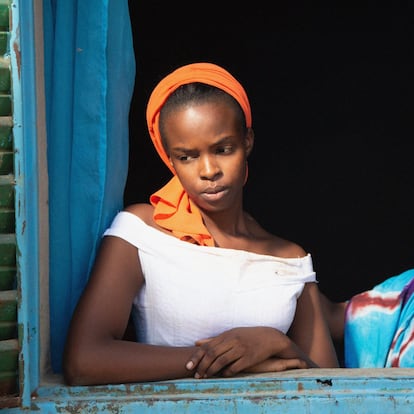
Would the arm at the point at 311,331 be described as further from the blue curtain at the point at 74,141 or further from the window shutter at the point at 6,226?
the window shutter at the point at 6,226

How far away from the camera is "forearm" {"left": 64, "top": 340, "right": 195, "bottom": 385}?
243 cm

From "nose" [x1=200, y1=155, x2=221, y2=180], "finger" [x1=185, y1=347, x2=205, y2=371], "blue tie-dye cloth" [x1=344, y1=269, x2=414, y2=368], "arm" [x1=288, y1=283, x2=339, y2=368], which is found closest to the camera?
"finger" [x1=185, y1=347, x2=205, y2=371]

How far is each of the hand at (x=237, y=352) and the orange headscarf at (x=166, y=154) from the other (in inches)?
13.1

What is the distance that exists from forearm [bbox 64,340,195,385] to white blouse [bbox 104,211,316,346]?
18 centimetres

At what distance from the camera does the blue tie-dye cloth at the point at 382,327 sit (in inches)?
120

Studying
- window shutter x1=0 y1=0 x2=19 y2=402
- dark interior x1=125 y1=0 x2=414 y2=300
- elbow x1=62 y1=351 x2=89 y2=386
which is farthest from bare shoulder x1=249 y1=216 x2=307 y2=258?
dark interior x1=125 y1=0 x2=414 y2=300

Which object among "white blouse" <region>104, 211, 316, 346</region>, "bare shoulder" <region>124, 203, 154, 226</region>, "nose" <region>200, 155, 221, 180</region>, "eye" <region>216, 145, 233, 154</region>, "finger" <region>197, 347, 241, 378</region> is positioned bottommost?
"finger" <region>197, 347, 241, 378</region>

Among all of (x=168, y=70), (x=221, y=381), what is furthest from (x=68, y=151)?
(x=168, y=70)

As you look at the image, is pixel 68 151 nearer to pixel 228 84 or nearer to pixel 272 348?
pixel 228 84

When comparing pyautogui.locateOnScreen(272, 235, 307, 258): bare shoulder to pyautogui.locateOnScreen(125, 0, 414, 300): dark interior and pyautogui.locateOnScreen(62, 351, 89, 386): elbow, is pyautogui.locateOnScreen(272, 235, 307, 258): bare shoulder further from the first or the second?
pyautogui.locateOnScreen(125, 0, 414, 300): dark interior

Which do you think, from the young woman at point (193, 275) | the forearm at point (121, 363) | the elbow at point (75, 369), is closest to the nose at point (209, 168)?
the young woman at point (193, 275)

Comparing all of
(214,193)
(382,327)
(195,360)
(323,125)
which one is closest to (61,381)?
(195,360)

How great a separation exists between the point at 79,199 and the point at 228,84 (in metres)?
0.56

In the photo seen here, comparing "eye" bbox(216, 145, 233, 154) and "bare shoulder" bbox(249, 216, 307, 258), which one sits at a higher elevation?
"eye" bbox(216, 145, 233, 154)
